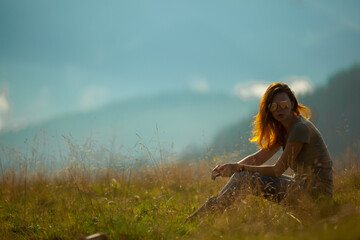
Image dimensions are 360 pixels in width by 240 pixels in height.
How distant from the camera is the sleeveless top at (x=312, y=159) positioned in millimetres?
3188

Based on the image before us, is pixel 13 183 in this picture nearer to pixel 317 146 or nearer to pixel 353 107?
pixel 317 146

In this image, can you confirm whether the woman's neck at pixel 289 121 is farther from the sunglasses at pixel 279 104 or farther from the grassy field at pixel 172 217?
the grassy field at pixel 172 217

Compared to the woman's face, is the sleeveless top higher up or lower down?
lower down

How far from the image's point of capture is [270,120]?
3764 millimetres

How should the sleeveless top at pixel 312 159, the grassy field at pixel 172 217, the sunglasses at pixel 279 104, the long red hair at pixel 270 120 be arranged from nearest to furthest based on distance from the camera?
1. the grassy field at pixel 172 217
2. the sleeveless top at pixel 312 159
3. the sunglasses at pixel 279 104
4. the long red hair at pixel 270 120

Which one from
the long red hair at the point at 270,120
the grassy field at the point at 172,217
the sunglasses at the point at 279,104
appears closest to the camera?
the grassy field at the point at 172,217

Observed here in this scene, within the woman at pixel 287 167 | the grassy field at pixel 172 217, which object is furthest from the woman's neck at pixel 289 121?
the grassy field at pixel 172 217

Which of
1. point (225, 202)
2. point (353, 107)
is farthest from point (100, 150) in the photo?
point (353, 107)

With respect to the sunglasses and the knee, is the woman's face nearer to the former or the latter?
the sunglasses

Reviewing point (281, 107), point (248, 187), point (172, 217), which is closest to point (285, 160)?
point (248, 187)

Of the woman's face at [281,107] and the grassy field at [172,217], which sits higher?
the woman's face at [281,107]

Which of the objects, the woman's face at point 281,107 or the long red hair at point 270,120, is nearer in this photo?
the woman's face at point 281,107

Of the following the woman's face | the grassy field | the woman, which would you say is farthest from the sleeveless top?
the grassy field

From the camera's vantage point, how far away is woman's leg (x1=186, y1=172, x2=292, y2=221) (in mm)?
3266
